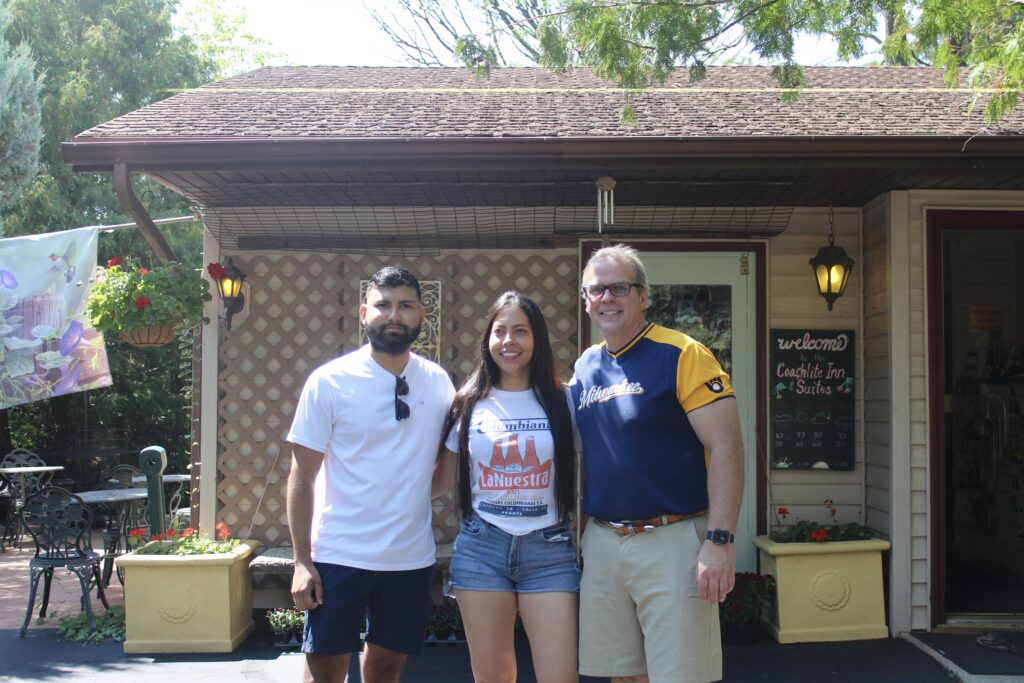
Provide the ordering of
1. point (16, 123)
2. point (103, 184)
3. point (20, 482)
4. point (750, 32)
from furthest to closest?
point (103, 184), point (16, 123), point (20, 482), point (750, 32)

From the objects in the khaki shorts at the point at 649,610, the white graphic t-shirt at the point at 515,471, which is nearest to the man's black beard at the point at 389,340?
the white graphic t-shirt at the point at 515,471

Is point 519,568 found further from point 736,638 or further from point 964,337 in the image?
point 964,337

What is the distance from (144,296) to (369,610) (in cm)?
249

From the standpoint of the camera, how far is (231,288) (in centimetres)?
511

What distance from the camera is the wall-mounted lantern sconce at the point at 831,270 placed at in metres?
5.09

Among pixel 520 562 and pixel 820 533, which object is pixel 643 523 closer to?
pixel 520 562

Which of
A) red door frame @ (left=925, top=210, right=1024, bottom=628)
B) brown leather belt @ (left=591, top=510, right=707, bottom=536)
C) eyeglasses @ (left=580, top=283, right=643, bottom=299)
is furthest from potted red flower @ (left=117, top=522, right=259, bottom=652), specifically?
red door frame @ (left=925, top=210, right=1024, bottom=628)

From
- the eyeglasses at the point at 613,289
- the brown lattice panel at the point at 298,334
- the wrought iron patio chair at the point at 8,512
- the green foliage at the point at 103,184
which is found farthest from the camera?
the green foliage at the point at 103,184

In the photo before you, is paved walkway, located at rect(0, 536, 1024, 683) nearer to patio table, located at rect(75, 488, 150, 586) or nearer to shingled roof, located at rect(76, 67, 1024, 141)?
patio table, located at rect(75, 488, 150, 586)

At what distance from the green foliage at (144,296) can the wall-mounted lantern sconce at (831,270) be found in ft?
11.4

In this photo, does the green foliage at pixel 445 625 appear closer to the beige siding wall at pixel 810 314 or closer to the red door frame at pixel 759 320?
the red door frame at pixel 759 320

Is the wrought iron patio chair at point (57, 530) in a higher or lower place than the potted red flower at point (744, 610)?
higher

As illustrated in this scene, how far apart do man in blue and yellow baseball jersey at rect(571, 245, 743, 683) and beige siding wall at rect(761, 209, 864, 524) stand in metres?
2.93

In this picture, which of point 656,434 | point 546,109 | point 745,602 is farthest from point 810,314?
point 656,434
